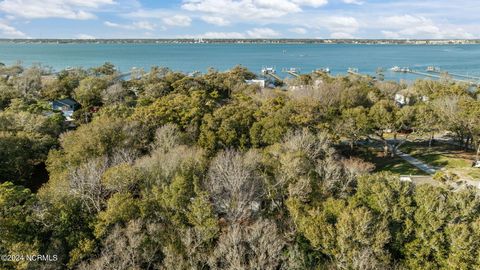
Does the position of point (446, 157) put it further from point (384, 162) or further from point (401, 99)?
point (401, 99)

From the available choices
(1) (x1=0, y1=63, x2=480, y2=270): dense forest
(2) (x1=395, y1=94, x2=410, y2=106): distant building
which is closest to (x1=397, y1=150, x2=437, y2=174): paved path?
(1) (x1=0, y1=63, x2=480, y2=270): dense forest

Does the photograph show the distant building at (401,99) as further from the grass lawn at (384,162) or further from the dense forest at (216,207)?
the dense forest at (216,207)

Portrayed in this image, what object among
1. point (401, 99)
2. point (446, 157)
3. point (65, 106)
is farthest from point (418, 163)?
point (65, 106)

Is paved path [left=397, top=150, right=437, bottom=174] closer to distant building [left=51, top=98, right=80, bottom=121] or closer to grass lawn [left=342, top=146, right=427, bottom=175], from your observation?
grass lawn [left=342, top=146, right=427, bottom=175]

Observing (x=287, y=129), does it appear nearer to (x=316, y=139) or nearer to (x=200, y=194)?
(x=316, y=139)

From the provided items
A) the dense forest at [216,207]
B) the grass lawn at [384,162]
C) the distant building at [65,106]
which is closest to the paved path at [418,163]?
the grass lawn at [384,162]
